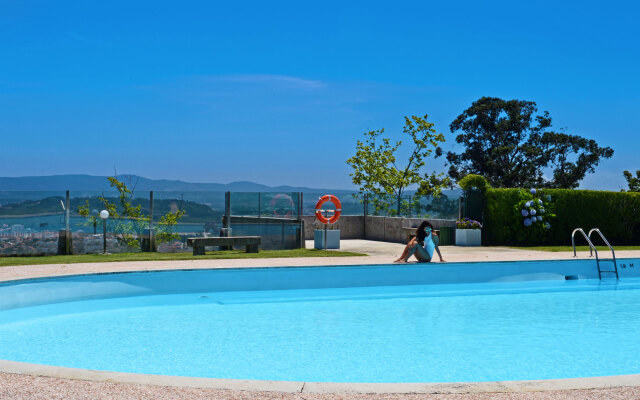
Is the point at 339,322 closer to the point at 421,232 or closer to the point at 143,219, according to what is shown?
the point at 421,232

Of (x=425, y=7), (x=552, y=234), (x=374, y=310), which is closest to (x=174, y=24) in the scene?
(x=425, y=7)

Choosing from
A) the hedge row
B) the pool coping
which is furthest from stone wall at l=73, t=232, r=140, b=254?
the pool coping

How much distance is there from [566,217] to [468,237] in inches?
132

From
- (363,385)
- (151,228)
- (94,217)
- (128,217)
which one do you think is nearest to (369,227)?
(151,228)

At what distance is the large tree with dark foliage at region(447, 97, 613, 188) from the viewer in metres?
45.8

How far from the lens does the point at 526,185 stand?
4419cm

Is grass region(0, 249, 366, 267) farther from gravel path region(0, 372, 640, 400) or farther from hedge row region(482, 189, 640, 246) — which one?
gravel path region(0, 372, 640, 400)

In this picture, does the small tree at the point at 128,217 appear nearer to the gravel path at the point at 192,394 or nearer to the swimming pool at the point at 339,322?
the swimming pool at the point at 339,322

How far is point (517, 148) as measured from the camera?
46.6 meters

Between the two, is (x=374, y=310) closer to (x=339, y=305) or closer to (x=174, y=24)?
(x=339, y=305)

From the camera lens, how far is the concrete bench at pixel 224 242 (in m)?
15.3

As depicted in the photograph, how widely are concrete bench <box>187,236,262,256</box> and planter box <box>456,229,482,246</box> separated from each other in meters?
5.69

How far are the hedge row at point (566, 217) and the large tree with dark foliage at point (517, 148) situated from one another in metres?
25.6

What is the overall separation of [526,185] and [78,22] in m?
31.8
